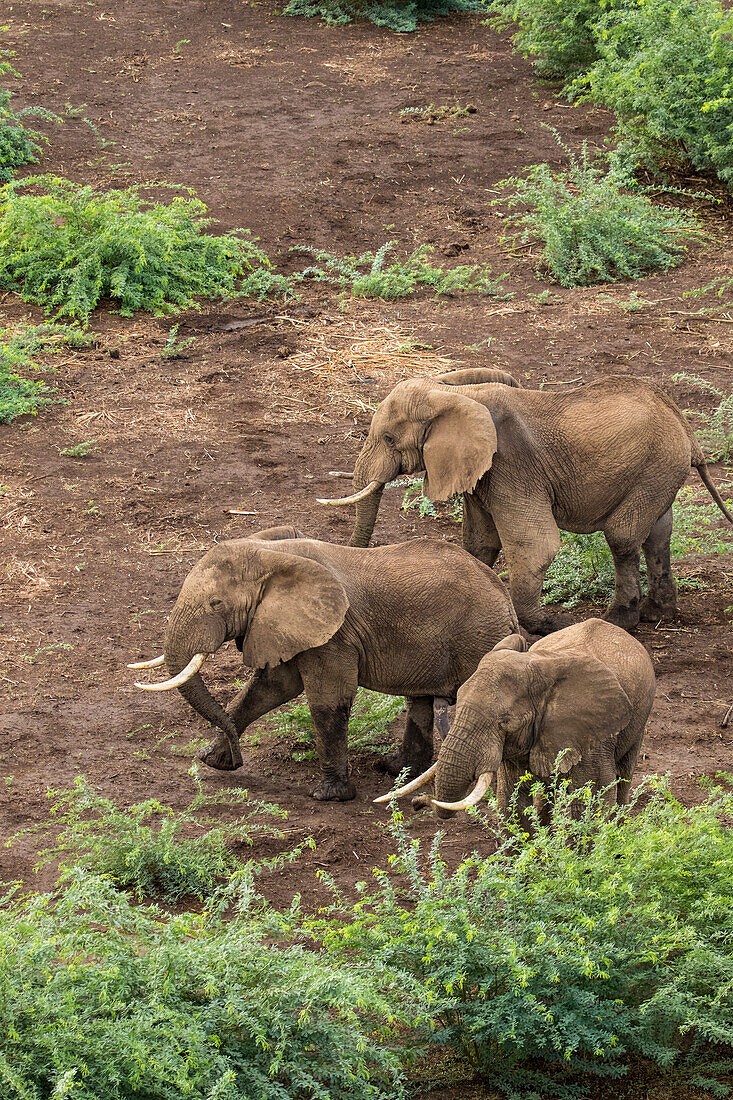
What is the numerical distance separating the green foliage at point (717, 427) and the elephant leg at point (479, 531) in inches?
105

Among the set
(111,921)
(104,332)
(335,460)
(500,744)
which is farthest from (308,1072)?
(104,332)

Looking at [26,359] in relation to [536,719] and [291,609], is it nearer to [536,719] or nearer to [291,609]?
[291,609]

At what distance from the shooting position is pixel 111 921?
4402 mm

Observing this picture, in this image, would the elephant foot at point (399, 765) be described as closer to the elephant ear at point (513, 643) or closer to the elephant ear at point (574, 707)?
the elephant ear at point (513, 643)

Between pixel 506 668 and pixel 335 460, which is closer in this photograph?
pixel 506 668

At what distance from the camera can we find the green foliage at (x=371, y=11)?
21.4m

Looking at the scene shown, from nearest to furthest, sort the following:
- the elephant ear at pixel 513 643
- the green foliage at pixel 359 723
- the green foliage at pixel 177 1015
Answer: the green foliage at pixel 177 1015 < the elephant ear at pixel 513 643 < the green foliage at pixel 359 723

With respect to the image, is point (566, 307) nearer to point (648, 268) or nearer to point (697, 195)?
point (648, 268)

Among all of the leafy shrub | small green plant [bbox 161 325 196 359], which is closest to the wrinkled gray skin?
small green plant [bbox 161 325 196 359]

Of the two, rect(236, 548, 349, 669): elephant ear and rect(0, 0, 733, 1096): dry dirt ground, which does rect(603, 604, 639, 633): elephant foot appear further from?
rect(236, 548, 349, 669): elephant ear

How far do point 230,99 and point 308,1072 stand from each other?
16180 mm

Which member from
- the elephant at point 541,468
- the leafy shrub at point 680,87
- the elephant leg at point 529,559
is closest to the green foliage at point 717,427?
the elephant at point 541,468

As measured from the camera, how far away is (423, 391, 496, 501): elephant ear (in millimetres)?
7227

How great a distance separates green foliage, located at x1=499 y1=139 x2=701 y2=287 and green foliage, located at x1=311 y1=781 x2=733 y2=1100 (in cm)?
933
